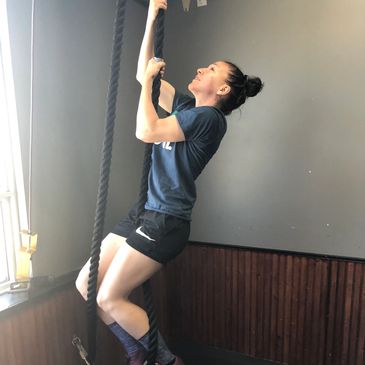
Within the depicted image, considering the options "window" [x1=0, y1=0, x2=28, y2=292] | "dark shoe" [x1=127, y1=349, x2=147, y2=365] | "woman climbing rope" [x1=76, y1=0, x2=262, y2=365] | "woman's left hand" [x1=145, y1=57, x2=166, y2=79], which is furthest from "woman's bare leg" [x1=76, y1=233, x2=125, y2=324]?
"woman's left hand" [x1=145, y1=57, x2=166, y2=79]

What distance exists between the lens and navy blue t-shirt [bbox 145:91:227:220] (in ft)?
4.62

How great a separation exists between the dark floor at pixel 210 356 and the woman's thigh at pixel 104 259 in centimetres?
141

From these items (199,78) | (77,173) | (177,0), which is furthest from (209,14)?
(77,173)

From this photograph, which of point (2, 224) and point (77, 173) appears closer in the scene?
point (2, 224)

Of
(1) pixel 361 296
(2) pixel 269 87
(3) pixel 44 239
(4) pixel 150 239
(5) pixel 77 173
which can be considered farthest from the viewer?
(2) pixel 269 87

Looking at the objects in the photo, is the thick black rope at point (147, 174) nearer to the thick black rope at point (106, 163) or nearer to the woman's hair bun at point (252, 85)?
the thick black rope at point (106, 163)

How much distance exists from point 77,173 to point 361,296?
1.81 metres

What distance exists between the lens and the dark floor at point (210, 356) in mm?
2475

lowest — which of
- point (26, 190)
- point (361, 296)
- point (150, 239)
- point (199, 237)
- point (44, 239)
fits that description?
point (361, 296)

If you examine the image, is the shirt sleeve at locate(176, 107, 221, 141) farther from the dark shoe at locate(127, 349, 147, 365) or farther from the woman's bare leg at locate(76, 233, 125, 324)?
the dark shoe at locate(127, 349, 147, 365)

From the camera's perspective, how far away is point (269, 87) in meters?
→ 2.27

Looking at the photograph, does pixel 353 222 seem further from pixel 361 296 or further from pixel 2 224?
pixel 2 224

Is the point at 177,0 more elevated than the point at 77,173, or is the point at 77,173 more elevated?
the point at 177,0

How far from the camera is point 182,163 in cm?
150
